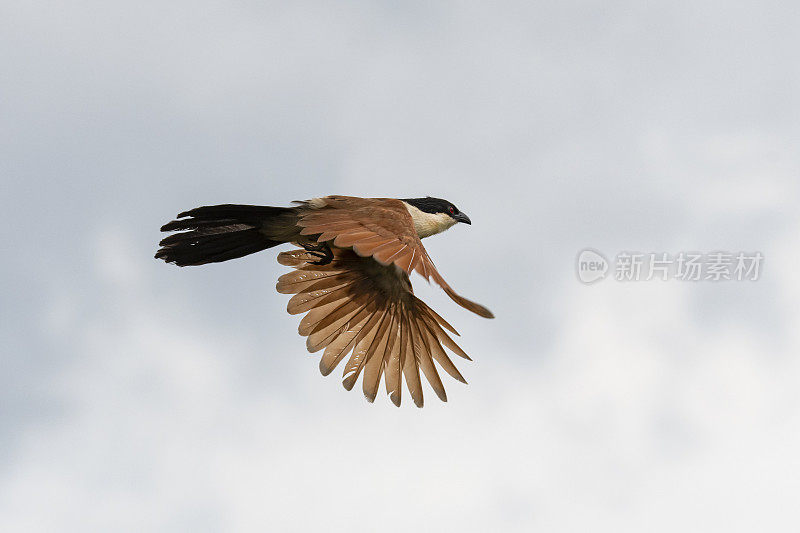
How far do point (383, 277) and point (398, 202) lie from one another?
0.68m

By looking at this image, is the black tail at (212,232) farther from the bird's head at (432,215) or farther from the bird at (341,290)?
the bird's head at (432,215)

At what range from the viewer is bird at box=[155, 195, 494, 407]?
5.98 metres

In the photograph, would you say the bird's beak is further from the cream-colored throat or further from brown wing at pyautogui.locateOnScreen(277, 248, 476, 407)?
brown wing at pyautogui.locateOnScreen(277, 248, 476, 407)

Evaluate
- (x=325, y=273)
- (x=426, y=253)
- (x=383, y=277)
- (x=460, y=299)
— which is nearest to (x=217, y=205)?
(x=325, y=273)

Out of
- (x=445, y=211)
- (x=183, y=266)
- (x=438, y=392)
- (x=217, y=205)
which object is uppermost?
(x=445, y=211)

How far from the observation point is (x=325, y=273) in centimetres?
638

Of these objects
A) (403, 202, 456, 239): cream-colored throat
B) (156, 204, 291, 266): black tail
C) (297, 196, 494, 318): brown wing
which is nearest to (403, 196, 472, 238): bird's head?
(403, 202, 456, 239): cream-colored throat

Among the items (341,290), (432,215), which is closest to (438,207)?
(432,215)

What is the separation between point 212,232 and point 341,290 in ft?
3.54

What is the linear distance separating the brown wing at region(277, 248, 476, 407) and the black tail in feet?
1.55

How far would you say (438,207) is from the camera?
7000mm

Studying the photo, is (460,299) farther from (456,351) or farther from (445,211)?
(445,211)

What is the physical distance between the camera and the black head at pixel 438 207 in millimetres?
6879

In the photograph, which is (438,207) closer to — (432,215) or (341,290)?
(432,215)
